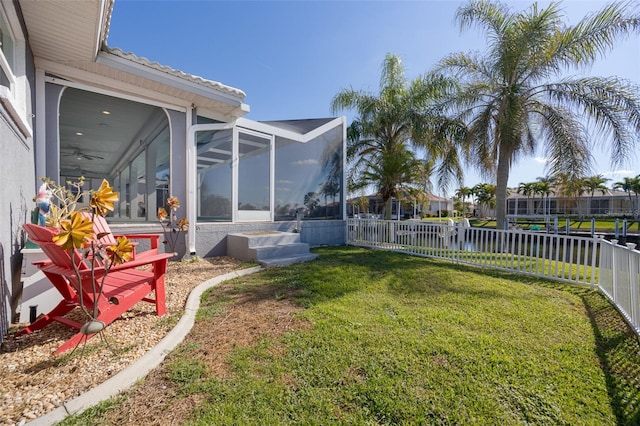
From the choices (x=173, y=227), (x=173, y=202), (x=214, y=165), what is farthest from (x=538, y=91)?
(x=173, y=227)

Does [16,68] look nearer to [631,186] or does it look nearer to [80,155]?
[80,155]

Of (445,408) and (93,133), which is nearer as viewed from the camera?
(445,408)

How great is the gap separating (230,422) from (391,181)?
10.9 metres

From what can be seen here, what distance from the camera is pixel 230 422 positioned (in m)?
1.89

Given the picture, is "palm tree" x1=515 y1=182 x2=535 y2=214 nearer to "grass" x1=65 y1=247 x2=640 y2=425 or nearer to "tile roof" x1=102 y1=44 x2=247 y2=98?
"grass" x1=65 y1=247 x2=640 y2=425

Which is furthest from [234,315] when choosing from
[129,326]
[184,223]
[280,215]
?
[280,215]

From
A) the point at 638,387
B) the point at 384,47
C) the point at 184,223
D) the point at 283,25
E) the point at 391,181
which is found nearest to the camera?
the point at 638,387

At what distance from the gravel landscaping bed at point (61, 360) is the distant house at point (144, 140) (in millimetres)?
390

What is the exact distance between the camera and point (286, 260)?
6656 millimetres

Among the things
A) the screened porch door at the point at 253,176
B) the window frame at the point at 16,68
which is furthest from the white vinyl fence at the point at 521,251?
the window frame at the point at 16,68

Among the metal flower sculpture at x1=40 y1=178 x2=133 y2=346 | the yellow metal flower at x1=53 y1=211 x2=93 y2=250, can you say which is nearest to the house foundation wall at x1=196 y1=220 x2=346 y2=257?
the metal flower sculpture at x1=40 y1=178 x2=133 y2=346

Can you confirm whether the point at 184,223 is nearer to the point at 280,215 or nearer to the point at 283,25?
the point at 280,215

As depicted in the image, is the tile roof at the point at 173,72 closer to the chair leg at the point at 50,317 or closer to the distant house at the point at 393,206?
the chair leg at the point at 50,317

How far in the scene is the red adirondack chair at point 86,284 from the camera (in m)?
2.56
